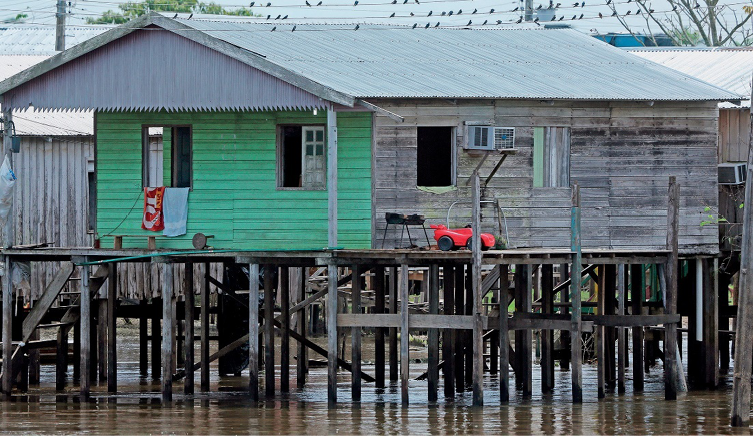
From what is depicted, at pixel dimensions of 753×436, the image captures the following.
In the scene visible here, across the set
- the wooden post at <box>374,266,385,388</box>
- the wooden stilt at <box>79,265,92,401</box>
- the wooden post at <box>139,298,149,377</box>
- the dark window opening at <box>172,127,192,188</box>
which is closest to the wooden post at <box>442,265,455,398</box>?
the wooden post at <box>374,266,385,388</box>

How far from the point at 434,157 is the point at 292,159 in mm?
2608

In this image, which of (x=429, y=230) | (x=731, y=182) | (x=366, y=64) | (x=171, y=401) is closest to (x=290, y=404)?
(x=171, y=401)

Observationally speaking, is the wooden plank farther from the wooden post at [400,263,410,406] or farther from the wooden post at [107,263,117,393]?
the wooden post at [107,263,117,393]

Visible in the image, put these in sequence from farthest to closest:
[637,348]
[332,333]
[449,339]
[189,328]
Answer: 1. [637,348]
2. [189,328]
3. [449,339]
4. [332,333]

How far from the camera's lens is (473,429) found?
23297 mm

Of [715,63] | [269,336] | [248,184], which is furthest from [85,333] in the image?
[715,63]

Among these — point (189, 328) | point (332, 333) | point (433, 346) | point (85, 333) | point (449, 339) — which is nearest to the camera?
point (332, 333)

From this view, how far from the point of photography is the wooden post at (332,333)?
25.3m

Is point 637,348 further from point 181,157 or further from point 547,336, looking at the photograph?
point 181,157

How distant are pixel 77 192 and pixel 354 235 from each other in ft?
23.4

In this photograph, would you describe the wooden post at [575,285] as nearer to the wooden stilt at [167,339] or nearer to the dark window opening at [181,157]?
the dark window opening at [181,157]

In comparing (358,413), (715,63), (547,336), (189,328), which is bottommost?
(358,413)

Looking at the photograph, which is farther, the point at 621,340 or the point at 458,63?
the point at 458,63

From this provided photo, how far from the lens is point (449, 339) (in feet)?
91.5
